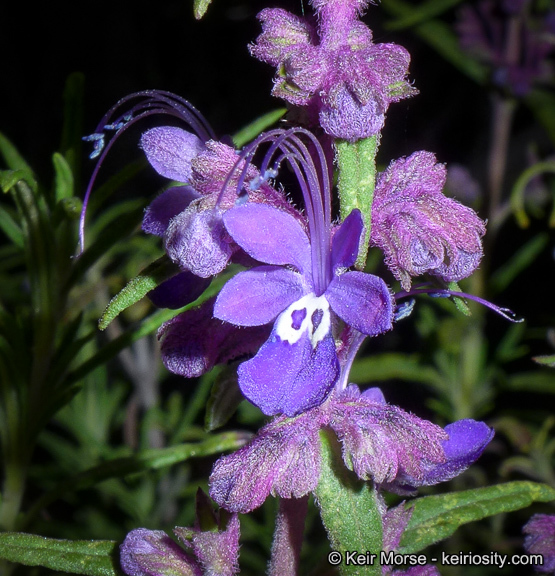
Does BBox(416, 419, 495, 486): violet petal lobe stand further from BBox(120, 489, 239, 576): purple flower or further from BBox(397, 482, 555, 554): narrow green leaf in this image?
BBox(120, 489, 239, 576): purple flower

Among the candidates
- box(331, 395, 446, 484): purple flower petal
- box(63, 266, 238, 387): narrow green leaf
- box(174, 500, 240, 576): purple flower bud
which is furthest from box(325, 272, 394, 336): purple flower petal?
box(63, 266, 238, 387): narrow green leaf

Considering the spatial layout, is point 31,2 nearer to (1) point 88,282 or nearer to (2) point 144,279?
(1) point 88,282

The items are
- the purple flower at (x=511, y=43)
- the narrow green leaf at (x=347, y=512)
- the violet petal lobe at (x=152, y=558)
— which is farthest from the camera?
the purple flower at (x=511, y=43)

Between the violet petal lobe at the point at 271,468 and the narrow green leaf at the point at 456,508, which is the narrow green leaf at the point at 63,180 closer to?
the violet petal lobe at the point at 271,468

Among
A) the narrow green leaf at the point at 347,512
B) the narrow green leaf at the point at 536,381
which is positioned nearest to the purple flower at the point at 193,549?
the narrow green leaf at the point at 347,512

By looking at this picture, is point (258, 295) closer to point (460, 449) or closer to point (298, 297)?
point (298, 297)

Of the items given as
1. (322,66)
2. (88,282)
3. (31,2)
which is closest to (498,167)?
(88,282)

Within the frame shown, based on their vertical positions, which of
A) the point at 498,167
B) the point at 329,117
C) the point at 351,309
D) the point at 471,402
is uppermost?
the point at 329,117
